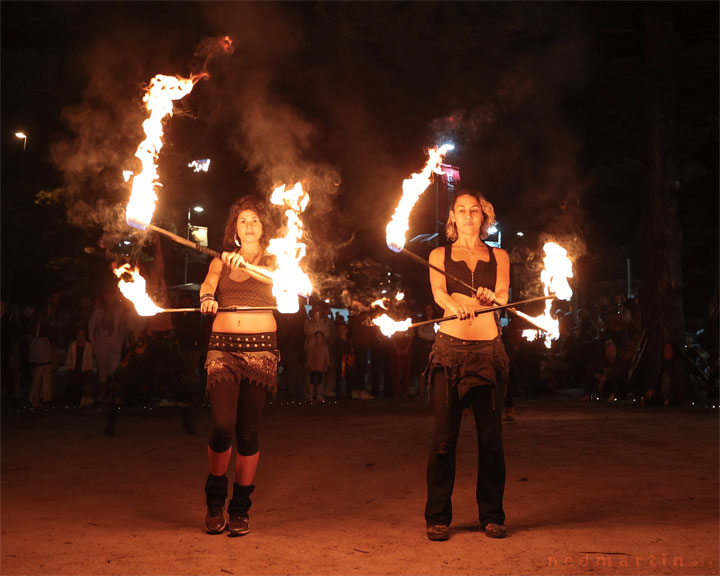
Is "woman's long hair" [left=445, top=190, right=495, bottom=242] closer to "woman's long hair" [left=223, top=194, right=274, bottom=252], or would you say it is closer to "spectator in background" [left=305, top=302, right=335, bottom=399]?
"woman's long hair" [left=223, top=194, right=274, bottom=252]

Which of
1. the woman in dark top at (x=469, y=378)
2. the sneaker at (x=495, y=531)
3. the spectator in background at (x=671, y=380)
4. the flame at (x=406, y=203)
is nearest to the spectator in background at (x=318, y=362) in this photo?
the spectator in background at (x=671, y=380)

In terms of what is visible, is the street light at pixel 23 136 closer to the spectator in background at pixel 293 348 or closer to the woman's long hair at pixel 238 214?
the spectator in background at pixel 293 348

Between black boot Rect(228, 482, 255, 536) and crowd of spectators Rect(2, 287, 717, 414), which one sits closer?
black boot Rect(228, 482, 255, 536)

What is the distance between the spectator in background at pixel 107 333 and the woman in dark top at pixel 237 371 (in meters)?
8.06

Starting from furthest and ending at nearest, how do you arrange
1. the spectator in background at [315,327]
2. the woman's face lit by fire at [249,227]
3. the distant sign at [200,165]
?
the distant sign at [200,165] < the spectator in background at [315,327] < the woman's face lit by fire at [249,227]

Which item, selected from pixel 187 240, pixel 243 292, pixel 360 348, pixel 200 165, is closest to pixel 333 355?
pixel 360 348

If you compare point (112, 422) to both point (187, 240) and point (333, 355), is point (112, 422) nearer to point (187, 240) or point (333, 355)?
point (187, 240)

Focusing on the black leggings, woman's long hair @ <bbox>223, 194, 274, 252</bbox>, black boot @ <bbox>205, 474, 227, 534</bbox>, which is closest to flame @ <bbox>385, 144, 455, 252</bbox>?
woman's long hair @ <bbox>223, 194, 274, 252</bbox>

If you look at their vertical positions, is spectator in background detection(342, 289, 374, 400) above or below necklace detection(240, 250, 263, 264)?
below

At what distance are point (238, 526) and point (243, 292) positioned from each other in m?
1.43

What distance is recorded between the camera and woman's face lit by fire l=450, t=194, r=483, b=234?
481 cm

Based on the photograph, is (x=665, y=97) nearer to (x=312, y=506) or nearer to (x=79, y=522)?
(x=312, y=506)

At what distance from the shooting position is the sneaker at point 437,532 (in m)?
4.36

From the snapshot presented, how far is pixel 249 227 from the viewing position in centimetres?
499
